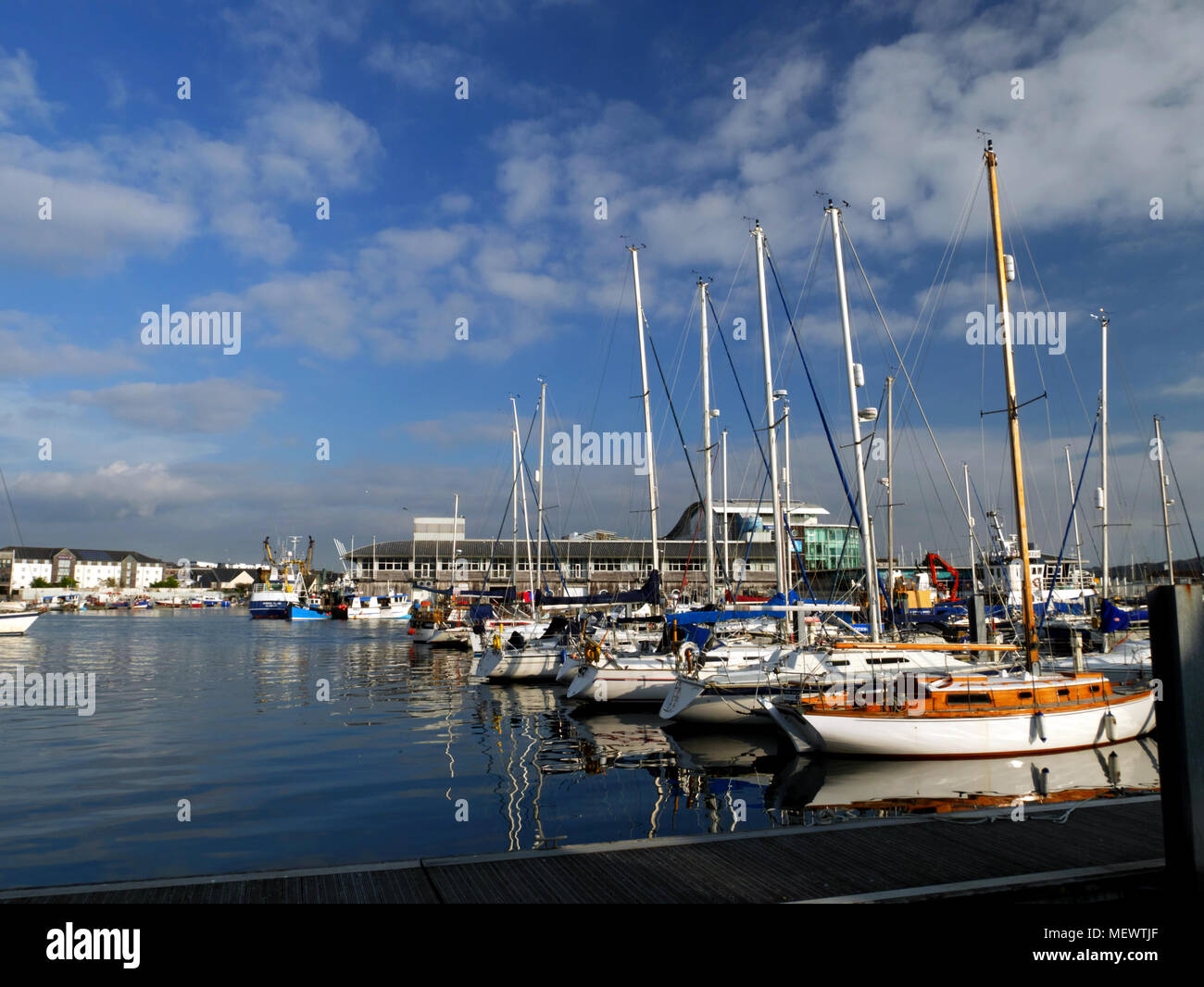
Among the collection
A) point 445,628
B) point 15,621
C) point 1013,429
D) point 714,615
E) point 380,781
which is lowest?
point 445,628

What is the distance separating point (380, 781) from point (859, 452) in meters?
17.9

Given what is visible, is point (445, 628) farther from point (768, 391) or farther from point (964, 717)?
point (964, 717)

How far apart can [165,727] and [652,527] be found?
1812 cm

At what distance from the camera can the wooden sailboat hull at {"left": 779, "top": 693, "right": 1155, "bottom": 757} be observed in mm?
17234

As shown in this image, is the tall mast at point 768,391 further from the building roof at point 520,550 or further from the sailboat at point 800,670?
the building roof at point 520,550

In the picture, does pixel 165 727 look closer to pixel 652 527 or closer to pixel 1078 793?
pixel 652 527

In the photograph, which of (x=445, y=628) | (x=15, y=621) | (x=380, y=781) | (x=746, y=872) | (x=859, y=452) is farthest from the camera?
(x=15, y=621)

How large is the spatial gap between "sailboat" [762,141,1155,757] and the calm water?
402 mm

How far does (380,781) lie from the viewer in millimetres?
16422

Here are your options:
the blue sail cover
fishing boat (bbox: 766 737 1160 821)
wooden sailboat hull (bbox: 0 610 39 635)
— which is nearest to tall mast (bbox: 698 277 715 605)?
the blue sail cover

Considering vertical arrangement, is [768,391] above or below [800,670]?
above

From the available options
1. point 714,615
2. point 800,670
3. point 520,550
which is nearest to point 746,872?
point 800,670

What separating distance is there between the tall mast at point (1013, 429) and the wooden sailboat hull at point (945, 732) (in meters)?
1.94
